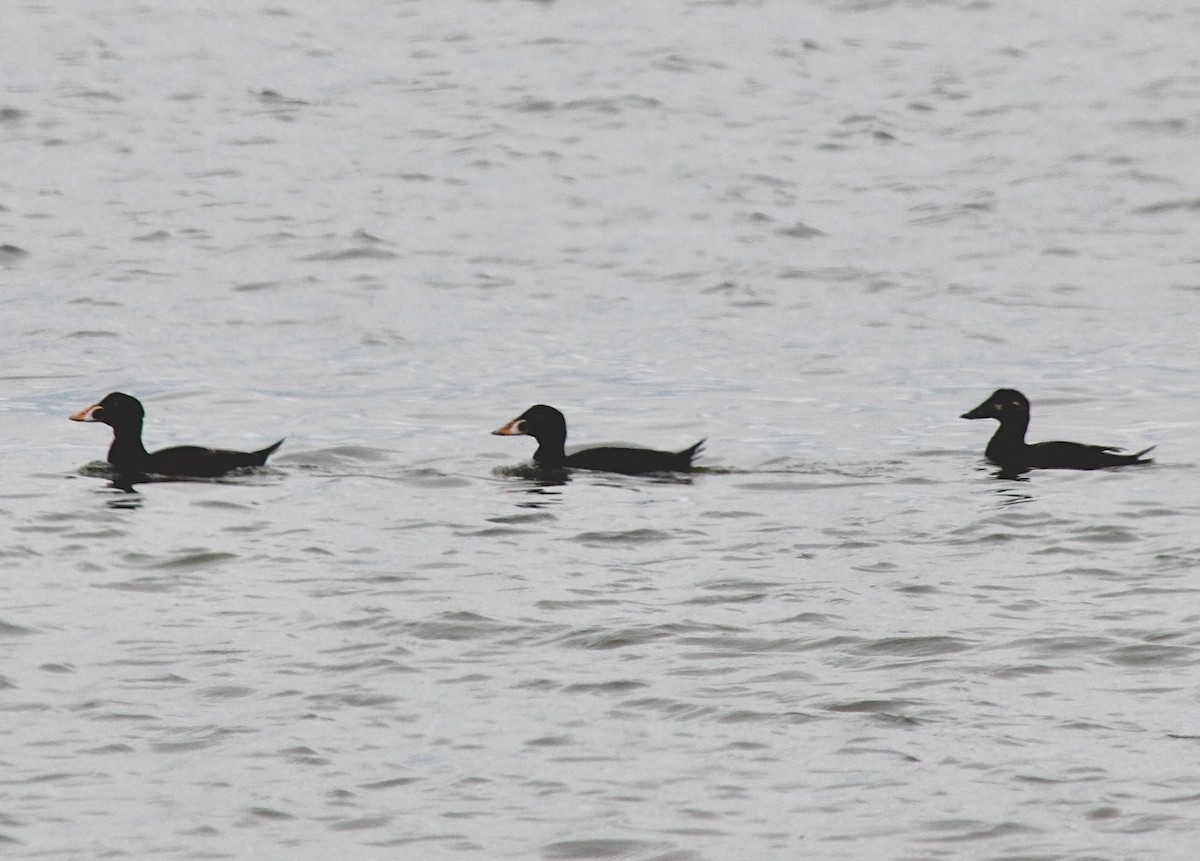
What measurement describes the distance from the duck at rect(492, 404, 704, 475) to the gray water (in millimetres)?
329

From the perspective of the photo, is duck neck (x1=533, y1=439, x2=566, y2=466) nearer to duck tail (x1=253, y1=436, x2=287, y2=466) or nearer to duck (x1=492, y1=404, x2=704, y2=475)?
duck (x1=492, y1=404, x2=704, y2=475)

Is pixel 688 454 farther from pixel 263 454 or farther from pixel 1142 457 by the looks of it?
pixel 1142 457

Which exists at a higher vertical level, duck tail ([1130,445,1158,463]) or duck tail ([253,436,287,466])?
duck tail ([1130,445,1158,463])

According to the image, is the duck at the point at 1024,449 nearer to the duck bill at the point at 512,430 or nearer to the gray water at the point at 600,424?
Answer: the gray water at the point at 600,424

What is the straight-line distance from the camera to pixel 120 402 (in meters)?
16.3

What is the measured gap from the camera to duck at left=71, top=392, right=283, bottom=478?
15.5 m

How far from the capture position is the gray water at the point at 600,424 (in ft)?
29.8

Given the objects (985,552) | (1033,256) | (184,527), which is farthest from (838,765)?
(1033,256)

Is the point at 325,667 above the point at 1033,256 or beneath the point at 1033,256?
beneath

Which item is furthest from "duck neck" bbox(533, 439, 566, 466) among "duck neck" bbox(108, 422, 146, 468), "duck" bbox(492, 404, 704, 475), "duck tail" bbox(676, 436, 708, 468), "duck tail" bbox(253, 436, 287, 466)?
"duck neck" bbox(108, 422, 146, 468)

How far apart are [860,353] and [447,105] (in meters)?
13.3

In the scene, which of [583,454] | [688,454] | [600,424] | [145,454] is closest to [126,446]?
[145,454]

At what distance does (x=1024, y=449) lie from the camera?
16141 mm

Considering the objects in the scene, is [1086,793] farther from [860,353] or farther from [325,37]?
[325,37]
